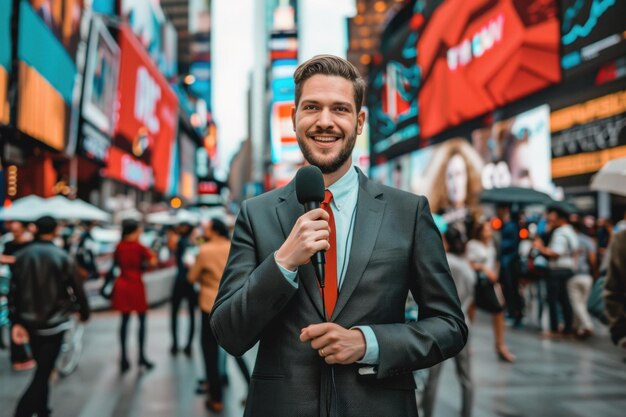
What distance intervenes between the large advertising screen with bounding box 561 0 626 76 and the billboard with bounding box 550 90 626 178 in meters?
1.36

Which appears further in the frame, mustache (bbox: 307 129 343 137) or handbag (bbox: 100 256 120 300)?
handbag (bbox: 100 256 120 300)

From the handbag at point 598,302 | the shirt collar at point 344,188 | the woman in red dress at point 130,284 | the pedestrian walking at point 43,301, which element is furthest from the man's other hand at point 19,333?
the handbag at point 598,302

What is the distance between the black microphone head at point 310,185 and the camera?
6.04 ft

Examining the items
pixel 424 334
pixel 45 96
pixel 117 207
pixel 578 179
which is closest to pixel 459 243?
pixel 424 334

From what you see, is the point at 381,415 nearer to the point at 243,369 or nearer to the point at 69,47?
the point at 243,369

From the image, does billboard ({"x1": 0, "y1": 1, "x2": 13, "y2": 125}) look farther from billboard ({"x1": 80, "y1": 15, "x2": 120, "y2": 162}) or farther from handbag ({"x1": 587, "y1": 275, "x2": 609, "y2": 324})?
handbag ({"x1": 587, "y1": 275, "x2": 609, "y2": 324})

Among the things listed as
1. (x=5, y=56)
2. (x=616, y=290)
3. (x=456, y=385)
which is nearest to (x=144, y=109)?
(x=5, y=56)

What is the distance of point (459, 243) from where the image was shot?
20.0 feet

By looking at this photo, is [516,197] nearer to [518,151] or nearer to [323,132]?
[323,132]

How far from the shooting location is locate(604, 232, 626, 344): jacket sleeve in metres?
3.36

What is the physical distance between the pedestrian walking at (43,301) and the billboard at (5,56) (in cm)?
1239

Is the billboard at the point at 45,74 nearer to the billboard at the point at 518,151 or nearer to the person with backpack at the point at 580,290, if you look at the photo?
the person with backpack at the point at 580,290

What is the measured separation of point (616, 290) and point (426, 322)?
7.28ft

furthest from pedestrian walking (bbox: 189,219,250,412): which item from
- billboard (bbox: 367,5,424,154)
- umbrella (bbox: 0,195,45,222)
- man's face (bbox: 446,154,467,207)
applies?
billboard (bbox: 367,5,424,154)
